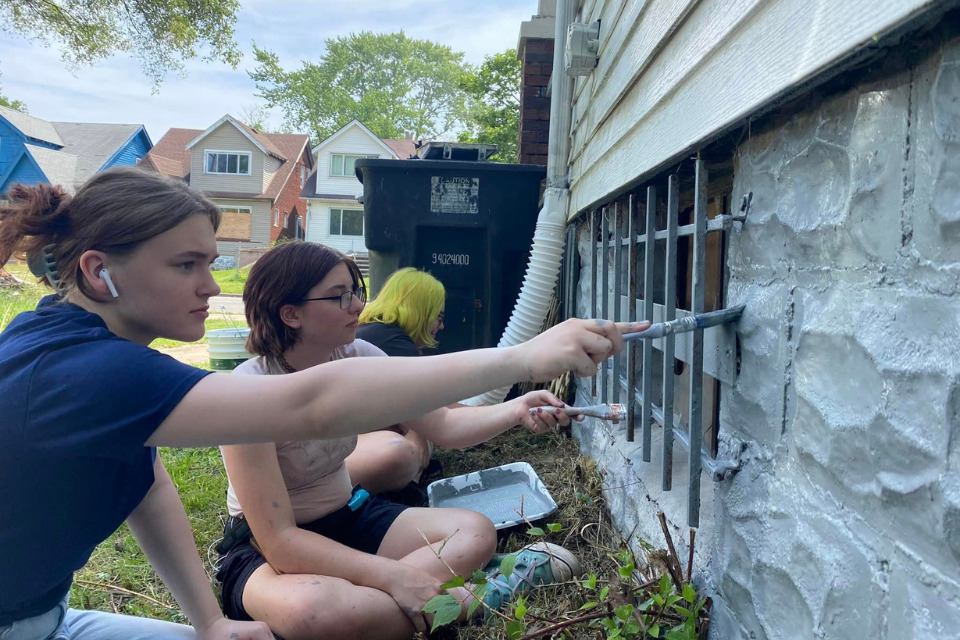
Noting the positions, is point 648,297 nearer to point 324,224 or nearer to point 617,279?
point 617,279

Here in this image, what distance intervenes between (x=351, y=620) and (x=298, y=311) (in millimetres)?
925

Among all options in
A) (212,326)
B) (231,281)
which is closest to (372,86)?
(231,281)

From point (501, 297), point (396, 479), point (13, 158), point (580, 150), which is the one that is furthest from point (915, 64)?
point (13, 158)

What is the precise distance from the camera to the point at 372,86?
130 feet

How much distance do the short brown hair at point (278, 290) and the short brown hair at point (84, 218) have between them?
74 centimetres

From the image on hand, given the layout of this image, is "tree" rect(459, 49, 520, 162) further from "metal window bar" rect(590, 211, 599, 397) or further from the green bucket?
"metal window bar" rect(590, 211, 599, 397)

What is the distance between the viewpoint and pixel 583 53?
3.21 m

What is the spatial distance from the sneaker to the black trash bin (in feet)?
7.82

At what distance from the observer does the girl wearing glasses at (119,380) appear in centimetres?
119

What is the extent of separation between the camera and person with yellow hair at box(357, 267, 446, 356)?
3.29 m

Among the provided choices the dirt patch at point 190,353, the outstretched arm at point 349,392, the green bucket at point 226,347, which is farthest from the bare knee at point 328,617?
the dirt patch at point 190,353

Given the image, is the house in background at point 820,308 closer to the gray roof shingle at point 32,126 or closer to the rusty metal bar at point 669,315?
the rusty metal bar at point 669,315

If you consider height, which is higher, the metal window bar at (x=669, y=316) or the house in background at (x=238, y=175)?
the house in background at (x=238, y=175)

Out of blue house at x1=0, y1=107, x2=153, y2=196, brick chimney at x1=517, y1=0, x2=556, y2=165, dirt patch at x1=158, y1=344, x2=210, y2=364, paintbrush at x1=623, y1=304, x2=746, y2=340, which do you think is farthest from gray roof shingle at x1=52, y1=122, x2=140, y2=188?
paintbrush at x1=623, y1=304, x2=746, y2=340
